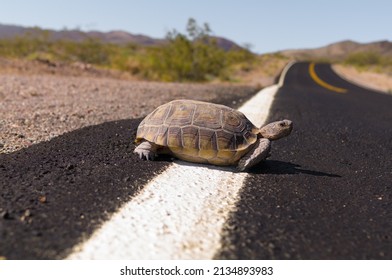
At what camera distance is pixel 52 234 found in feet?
5.79

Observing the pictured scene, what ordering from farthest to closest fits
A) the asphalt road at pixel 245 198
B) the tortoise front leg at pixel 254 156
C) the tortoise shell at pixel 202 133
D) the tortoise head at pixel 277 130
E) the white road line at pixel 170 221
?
the tortoise head at pixel 277 130 < the tortoise shell at pixel 202 133 < the tortoise front leg at pixel 254 156 < the asphalt road at pixel 245 198 < the white road line at pixel 170 221

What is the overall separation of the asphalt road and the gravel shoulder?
57cm

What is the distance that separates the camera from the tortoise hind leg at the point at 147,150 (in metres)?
3.29

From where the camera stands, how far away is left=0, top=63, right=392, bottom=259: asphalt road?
1.81 meters

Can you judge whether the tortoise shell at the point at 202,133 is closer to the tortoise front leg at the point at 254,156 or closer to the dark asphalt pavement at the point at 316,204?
the tortoise front leg at the point at 254,156

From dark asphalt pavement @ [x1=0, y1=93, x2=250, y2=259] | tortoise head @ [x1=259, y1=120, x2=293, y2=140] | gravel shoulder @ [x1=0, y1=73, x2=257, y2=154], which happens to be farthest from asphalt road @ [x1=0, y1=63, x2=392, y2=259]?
gravel shoulder @ [x1=0, y1=73, x2=257, y2=154]

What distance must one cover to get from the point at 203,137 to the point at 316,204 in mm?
1248

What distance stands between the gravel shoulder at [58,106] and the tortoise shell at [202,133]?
134cm

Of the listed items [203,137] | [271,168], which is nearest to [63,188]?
[203,137]

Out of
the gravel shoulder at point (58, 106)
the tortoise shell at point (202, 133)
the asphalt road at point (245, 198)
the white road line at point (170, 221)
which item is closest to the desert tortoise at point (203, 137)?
the tortoise shell at point (202, 133)

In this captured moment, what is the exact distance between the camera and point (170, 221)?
Answer: 204cm

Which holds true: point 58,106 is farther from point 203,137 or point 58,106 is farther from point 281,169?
point 281,169

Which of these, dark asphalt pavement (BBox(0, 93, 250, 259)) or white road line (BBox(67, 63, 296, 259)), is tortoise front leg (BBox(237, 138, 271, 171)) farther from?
dark asphalt pavement (BBox(0, 93, 250, 259))

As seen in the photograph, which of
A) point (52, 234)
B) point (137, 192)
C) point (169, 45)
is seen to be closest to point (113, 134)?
point (137, 192)
